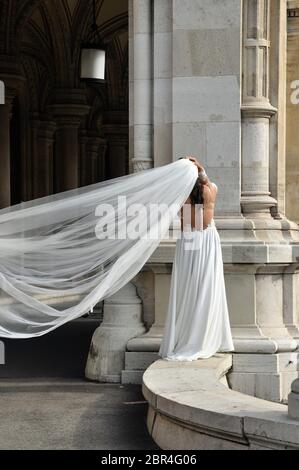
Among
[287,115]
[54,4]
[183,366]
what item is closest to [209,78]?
[287,115]

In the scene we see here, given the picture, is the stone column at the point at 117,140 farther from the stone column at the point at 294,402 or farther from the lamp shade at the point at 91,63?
the stone column at the point at 294,402

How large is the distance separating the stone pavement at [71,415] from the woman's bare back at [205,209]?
1.32 m

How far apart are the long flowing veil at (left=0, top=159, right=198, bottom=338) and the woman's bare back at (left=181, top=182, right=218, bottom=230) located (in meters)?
0.13

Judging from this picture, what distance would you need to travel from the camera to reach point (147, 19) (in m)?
8.52

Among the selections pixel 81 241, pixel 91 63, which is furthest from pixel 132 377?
pixel 91 63

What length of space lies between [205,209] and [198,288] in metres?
0.59

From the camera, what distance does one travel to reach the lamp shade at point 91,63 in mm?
11812

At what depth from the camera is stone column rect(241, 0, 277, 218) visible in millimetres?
8438

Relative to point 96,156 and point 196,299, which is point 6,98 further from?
point 196,299

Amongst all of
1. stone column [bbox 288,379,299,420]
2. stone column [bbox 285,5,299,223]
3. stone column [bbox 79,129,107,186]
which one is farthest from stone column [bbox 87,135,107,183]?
stone column [bbox 288,379,299,420]

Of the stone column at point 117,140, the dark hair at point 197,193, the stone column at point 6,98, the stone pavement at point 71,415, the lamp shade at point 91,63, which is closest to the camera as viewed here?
the stone pavement at point 71,415

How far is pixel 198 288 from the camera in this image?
25.6 feet

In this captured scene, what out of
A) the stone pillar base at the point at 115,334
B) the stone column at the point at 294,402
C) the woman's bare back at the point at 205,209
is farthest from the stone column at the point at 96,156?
→ the stone column at the point at 294,402
